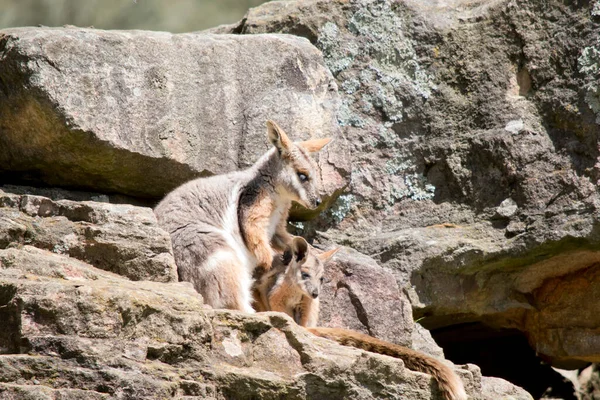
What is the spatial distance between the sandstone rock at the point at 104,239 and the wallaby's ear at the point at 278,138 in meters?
1.76

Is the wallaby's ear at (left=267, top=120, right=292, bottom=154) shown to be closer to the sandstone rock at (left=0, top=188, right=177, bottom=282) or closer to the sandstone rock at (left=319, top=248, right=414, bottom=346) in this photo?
the sandstone rock at (left=319, top=248, right=414, bottom=346)

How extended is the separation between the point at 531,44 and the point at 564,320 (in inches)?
106

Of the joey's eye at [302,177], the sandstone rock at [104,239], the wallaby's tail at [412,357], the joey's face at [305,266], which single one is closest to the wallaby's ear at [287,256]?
the joey's face at [305,266]

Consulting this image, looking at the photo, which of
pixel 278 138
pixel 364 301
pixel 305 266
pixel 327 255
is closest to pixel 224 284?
pixel 305 266

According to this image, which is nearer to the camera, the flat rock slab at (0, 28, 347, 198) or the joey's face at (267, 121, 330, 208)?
the flat rock slab at (0, 28, 347, 198)

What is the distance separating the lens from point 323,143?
8266mm

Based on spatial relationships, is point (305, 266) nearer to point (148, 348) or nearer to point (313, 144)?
point (313, 144)

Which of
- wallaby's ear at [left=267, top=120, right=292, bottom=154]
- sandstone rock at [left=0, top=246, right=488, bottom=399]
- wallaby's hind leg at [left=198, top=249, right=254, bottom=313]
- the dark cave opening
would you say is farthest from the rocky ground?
sandstone rock at [left=0, top=246, right=488, bottom=399]

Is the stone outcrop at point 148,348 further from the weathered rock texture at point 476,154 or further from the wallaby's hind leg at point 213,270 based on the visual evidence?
the weathered rock texture at point 476,154

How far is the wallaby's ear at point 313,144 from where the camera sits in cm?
823

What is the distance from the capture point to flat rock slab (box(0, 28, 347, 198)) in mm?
7547

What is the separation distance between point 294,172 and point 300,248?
0.70 m

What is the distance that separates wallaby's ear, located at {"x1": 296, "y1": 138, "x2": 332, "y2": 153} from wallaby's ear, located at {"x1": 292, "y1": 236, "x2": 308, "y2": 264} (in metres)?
0.87

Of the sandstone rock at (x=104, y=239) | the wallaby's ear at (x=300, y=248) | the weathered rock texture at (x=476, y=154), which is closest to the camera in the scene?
the sandstone rock at (x=104, y=239)
